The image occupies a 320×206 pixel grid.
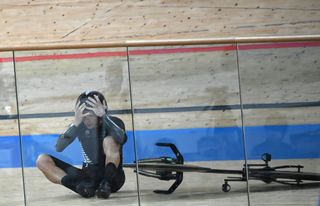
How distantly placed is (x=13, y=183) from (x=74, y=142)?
0.57 metres

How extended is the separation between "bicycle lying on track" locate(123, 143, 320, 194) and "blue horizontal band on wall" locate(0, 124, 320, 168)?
5cm

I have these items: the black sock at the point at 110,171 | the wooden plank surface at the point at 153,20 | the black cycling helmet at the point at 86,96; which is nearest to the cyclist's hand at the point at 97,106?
the black cycling helmet at the point at 86,96

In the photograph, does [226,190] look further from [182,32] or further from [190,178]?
[182,32]

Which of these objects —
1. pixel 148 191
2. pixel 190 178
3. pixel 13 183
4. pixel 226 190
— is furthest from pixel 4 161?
pixel 226 190

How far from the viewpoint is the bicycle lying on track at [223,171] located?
495cm

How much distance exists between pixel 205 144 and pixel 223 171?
0.26 m

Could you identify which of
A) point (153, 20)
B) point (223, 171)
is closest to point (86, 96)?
point (223, 171)

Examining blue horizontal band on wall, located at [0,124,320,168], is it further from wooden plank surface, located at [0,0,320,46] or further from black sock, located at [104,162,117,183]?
wooden plank surface, located at [0,0,320,46]

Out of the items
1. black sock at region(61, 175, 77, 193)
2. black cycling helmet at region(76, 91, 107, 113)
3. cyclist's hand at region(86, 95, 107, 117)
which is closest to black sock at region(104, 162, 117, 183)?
black sock at region(61, 175, 77, 193)

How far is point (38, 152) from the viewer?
16.2 ft

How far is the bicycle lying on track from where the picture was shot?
16.2 ft

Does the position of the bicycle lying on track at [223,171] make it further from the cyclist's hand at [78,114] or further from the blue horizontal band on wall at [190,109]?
the cyclist's hand at [78,114]

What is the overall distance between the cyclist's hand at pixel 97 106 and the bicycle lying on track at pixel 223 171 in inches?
18.2

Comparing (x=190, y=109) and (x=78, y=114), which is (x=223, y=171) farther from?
(x=78, y=114)
